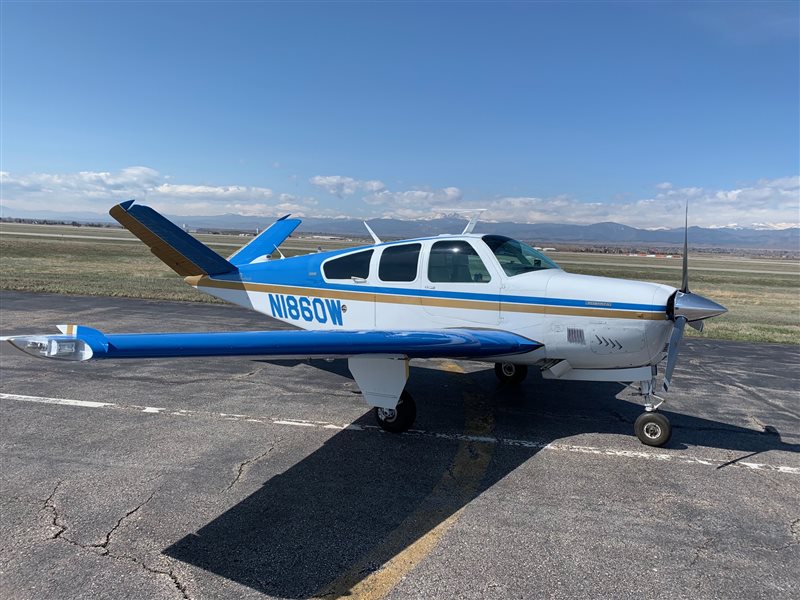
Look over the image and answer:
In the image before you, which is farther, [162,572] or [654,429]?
[654,429]

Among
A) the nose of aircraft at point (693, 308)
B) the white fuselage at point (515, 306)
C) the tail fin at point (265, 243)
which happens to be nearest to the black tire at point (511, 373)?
the white fuselage at point (515, 306)

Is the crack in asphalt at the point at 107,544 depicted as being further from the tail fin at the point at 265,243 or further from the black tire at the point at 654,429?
the tail fin at the point at 265,243

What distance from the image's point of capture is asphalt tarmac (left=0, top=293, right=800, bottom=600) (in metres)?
3.52

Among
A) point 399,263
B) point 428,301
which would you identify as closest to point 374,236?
point 399,263

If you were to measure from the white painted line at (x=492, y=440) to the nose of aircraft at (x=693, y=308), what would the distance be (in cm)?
162

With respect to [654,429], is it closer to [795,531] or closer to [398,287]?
[795,531]

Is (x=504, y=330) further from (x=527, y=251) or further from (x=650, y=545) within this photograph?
(x=650, y=545)

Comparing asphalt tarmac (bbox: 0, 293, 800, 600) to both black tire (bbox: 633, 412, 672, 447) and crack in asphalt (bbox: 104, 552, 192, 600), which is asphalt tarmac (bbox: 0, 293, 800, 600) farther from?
black tire (bbox: 633, 412, 672, 447)

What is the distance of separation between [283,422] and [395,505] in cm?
241

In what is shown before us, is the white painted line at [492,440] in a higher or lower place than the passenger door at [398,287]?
lower

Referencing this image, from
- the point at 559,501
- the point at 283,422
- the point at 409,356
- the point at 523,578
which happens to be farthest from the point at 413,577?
the point at 283,422

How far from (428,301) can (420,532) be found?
3318 millimetres

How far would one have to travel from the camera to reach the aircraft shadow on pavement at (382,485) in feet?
11.9

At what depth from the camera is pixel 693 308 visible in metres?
5.42
